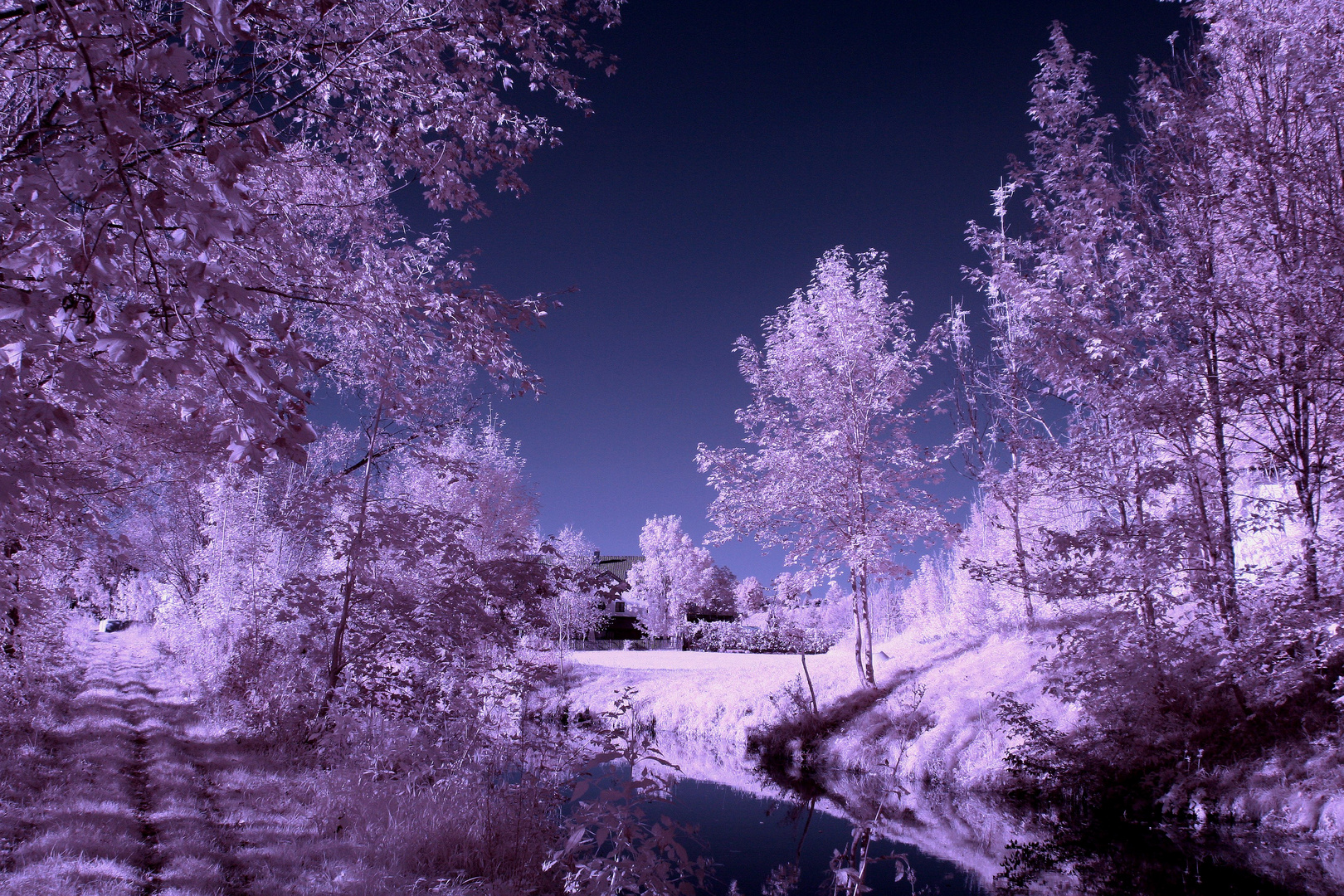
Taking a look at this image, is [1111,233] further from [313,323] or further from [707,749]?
[707,749]

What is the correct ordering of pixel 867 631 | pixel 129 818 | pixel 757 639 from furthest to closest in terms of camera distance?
pixel 757 639, pixel 867 631, pixel 129 818

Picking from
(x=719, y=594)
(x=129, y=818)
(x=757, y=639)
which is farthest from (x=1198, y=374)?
(x=719, y=594)

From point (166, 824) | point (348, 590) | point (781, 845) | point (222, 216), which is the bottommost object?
point (781, 845)

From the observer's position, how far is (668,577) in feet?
168

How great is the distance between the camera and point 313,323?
707cm

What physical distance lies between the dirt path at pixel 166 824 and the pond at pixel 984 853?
4207 mm

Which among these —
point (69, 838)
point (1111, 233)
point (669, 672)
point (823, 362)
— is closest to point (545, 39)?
point (69, 838)

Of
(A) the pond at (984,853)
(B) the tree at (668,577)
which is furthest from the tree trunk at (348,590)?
(B) the tree at (668,577)

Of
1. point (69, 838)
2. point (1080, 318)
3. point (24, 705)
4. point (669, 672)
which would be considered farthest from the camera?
point (669, 672)

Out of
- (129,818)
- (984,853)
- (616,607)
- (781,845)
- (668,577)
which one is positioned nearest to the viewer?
(129,818)

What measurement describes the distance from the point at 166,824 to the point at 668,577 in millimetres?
45399

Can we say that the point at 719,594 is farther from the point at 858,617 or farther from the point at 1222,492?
the point at 1222,492

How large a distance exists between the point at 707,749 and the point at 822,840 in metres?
7.78

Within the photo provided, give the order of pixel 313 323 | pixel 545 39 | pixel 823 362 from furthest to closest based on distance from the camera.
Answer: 1. pixel 823 362
2. pixel 313 323
3. pixel 545 39
